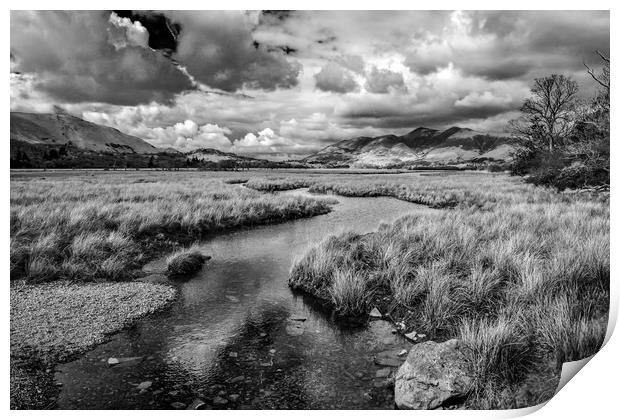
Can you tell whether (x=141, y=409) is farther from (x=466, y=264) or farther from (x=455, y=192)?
(x=455, y=192)

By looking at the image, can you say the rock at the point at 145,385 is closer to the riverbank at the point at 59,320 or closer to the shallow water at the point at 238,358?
the shallow water at the point at 238,358

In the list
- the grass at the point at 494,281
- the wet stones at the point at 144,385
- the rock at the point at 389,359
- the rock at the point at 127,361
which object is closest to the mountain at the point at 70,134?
the rock at the point at 127,361

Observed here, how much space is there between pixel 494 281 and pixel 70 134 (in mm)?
7885

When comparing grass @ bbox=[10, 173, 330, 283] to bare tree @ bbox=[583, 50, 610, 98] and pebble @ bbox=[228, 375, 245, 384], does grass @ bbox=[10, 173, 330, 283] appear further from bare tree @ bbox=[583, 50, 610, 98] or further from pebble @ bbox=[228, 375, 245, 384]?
bare tree @ bbox=[583, 50, 610, 98]

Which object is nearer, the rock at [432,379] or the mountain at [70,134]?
the rock at [432,379]

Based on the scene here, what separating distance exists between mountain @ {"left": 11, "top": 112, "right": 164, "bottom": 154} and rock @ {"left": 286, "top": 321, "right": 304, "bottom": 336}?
14.5 ft

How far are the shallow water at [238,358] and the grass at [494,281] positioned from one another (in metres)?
0.60

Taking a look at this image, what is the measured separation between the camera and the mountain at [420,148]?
7.49 meters

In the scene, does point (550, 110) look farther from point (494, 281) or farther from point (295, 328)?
point (295, 328)

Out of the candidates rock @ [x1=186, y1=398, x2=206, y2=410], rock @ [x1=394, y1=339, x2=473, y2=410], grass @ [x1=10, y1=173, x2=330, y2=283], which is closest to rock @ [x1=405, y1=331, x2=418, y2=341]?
rock @ [x1=394, y1=339, x2=473, y2=410]

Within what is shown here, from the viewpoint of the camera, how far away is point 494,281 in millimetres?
5258

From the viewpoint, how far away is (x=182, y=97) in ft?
21.0

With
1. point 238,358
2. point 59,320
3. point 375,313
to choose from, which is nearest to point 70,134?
point 59,320

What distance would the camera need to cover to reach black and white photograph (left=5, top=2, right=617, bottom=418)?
366 centimetres
